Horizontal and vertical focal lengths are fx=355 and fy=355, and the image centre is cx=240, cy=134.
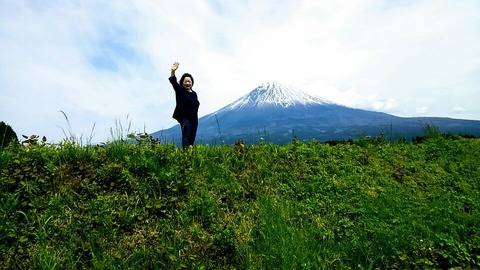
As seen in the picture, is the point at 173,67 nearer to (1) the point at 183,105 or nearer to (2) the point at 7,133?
(1) the point at 183,105

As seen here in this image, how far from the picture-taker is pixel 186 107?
8.88 m

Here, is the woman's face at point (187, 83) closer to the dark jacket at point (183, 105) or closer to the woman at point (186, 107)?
the woman at point (186, 107)

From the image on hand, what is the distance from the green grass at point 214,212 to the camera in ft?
14.9

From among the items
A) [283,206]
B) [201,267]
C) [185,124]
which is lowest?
[201,267]

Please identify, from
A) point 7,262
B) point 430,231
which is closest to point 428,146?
point 430,231

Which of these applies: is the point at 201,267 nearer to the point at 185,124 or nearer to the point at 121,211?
the point at 121,211

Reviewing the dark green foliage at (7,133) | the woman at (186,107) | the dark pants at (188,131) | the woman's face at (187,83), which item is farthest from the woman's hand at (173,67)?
the dark green foliage at (7,133)

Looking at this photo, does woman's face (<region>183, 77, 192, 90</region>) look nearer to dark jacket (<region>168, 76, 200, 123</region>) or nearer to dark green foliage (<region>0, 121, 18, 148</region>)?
dark jacket (<region>168, 76, 200, 123</region>)

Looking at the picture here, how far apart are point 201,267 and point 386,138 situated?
739 centimetres

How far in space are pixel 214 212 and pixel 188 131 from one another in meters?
3.56

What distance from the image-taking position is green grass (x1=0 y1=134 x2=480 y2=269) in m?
4.55

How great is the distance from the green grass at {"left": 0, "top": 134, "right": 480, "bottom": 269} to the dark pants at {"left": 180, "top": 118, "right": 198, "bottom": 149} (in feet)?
4.99

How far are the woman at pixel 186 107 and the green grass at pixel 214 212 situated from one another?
1.75 meters

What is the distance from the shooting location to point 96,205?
5.09 meters
